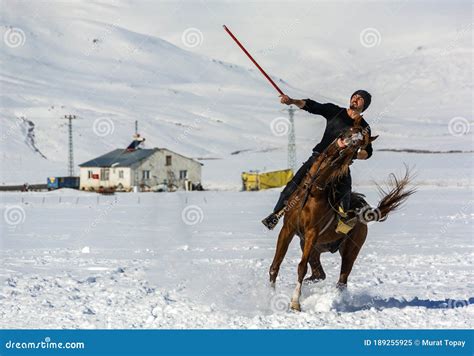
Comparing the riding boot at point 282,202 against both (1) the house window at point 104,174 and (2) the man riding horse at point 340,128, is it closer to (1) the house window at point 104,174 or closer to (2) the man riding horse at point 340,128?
(2) the man riding horse at point 340,128

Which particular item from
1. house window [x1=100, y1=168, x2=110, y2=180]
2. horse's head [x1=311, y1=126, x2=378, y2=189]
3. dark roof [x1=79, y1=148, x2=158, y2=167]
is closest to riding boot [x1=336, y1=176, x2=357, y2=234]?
horse's head [x1=311, y1=126, x2=378, y2=189]

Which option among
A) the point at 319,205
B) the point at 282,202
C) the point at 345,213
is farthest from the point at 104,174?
the point at 319,205

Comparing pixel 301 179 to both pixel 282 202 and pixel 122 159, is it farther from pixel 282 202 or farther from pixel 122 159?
pixel 122 159

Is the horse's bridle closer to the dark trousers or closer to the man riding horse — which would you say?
the man riding horse

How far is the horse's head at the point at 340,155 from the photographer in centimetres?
897

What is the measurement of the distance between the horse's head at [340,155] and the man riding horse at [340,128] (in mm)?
83

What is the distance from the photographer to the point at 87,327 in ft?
29.5

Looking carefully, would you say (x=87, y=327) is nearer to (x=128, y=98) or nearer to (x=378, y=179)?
(x=378, y=179)

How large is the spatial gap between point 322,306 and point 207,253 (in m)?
7.51

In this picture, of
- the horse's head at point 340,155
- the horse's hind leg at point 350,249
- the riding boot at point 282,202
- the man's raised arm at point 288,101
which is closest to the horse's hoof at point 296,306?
the riding boot at point 282,202

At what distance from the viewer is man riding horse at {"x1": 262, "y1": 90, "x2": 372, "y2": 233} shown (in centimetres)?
923

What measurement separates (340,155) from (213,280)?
4.07 metres

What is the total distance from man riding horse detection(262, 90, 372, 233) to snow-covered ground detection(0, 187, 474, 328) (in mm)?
1356

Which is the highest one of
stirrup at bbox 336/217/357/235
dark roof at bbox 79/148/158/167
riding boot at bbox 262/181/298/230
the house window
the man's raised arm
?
dark roof at bbox 79/148/158/167
